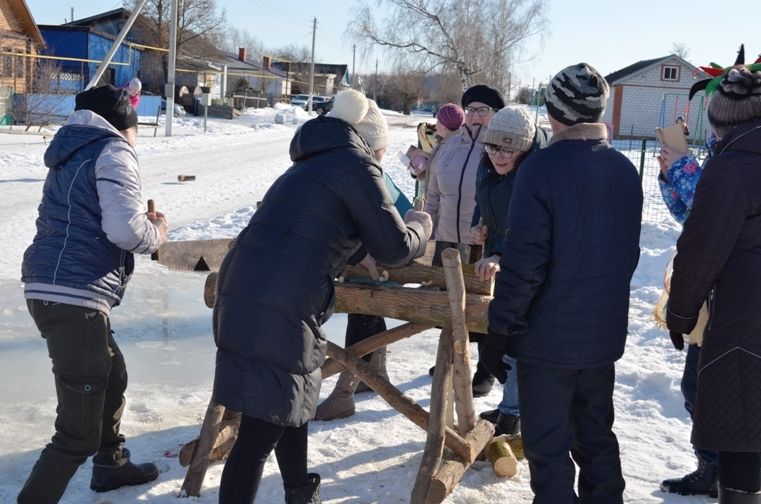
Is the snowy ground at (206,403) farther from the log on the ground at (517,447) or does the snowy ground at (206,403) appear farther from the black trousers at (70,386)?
the black trousers at (70,386)

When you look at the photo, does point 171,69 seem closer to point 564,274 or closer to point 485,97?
point 485,97

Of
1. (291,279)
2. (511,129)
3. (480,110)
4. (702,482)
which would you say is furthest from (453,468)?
(480,110)

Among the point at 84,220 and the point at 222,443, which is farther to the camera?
the point at 222,443

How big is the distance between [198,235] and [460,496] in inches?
251

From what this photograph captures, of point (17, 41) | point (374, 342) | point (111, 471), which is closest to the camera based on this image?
point (111, 471)

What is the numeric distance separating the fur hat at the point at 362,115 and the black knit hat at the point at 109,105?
910mm

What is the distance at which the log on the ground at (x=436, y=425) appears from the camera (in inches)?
132

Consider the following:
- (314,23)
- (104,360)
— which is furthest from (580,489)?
(314,23)

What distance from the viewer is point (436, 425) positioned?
137 inches

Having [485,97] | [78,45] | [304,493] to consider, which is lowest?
[304,493]

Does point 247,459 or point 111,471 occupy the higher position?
point 247,459

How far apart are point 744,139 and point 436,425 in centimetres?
166

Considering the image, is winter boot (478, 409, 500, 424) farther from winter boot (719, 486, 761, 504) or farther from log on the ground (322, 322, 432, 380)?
winter boot (719, 486, 761, 504)

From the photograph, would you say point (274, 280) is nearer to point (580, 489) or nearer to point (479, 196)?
point (580, 489)
